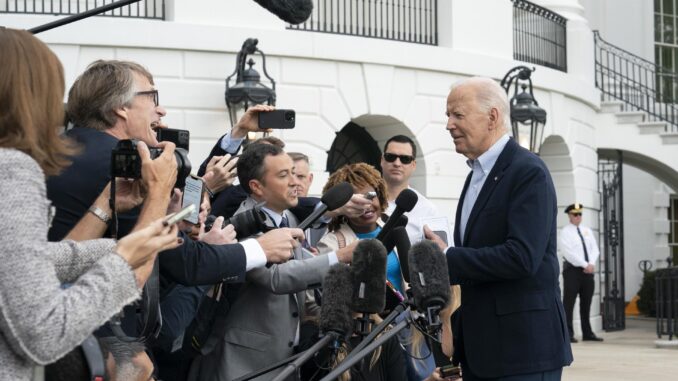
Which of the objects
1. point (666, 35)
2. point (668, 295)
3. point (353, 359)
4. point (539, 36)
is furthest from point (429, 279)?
point (666, 35)

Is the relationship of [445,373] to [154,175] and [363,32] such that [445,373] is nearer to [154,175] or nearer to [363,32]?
[154,175]

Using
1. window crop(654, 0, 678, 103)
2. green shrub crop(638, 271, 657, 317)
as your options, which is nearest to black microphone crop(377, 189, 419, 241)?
green shrub crop(638, 271, 657, 317)

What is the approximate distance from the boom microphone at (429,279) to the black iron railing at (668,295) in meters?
14.7

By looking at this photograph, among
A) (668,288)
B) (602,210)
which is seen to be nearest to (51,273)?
(668,288)

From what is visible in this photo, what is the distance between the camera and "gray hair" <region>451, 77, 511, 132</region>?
5.40 m

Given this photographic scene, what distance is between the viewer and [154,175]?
11.9 feet

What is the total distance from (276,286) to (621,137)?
1854 centimetres

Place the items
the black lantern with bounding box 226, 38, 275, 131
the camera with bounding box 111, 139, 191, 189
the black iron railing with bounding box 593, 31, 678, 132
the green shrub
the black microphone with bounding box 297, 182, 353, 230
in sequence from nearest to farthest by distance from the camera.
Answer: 1. the camera with bounding box 111, 139, 191, 189
2. the black microphone with bounding box 297, 182, 353, 230
3. the black lantern with bounding box 226, 38, 275, 131
4. the black iron railing with bounding box 593, 31, 678, 132
5. the green shrub

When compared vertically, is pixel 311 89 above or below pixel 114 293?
Result: above

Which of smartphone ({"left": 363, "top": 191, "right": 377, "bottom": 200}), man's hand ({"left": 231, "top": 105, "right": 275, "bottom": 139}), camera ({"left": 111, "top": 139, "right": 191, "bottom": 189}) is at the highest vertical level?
man's hand ({"left": 231, "top": 105, "right": 275, "bottom": 139})

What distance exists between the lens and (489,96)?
5410mm

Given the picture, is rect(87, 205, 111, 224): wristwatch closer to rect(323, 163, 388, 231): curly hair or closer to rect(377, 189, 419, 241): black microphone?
rect(377, 189, 419, 241): black microphone

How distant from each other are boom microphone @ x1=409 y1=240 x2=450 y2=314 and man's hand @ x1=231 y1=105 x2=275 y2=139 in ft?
5.98

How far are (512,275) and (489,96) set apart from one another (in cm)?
84
